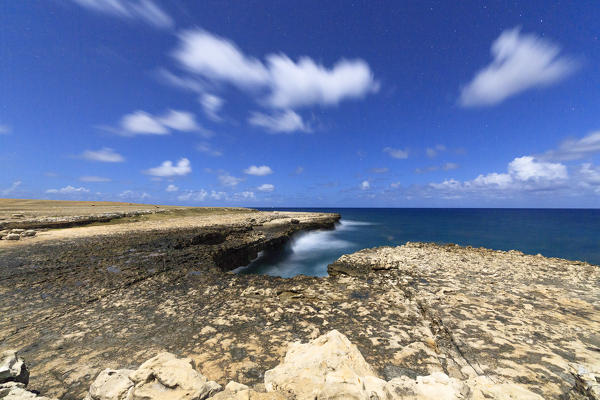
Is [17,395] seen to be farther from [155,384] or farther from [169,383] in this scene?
[169,383]

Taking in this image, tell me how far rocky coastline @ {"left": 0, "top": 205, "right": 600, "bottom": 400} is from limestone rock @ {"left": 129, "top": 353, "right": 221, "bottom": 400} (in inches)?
5.3

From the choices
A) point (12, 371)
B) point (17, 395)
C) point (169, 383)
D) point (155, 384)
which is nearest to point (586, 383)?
point (169, 383)

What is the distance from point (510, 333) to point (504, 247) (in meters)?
35.2

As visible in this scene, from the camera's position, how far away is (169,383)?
2199 mm

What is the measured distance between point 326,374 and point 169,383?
1585 mm

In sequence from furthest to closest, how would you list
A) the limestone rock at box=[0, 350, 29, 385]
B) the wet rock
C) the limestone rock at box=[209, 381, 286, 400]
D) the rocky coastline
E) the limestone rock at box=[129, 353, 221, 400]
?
the rocky coastline < the wet rock < the limestone rock at box=[0, 350, 29, 385] < the limestone rock at box=[129, 353, 221, 400] < the limestone rock at box=[209, 381, 286, 400]

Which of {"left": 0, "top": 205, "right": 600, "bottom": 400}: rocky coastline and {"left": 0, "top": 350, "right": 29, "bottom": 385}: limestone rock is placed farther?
{"left": 0, "top": 205, "right": 600, "bottom": 400}: rocky coastline

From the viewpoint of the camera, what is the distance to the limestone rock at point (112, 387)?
2182 millimetres

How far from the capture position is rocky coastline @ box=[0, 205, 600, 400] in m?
2.82

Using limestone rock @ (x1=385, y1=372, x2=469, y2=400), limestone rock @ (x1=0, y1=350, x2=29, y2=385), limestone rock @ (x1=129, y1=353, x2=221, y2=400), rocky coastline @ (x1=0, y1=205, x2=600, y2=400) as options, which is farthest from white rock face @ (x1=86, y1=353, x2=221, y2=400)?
limestone rock @ (x1=385, y1=372, x2=469, y2=400)

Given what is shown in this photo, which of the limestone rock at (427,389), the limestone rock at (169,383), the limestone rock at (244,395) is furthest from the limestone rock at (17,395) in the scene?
the limestone rock at (427,389)

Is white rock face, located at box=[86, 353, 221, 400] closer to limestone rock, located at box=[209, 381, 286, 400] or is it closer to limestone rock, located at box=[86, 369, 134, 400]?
limestone rock, located at box=[86, 369, 134, 400]

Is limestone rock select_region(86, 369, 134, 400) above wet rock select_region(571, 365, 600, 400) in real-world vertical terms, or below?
above

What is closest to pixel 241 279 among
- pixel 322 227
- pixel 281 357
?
pixel 281 357
